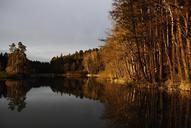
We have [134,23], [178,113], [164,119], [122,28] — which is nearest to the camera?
[164,119]

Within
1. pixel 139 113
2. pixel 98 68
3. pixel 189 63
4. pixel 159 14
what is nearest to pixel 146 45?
pixel 159 14

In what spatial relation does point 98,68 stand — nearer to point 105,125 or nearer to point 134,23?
point 134,23

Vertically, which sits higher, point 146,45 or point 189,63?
point 146,45

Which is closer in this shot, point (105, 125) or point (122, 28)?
point (105, 125)

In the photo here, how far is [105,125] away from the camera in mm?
14742

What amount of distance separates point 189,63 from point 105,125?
20672 millimetres

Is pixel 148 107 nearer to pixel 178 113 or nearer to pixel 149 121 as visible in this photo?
pixel 178 113

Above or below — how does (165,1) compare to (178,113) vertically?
above

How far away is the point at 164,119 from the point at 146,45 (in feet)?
103

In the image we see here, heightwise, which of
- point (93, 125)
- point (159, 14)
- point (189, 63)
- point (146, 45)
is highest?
point (159, 14)

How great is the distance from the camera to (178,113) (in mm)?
17750

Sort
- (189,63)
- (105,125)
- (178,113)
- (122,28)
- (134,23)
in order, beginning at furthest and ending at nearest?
(122,28), (134,23), (189,63), (178,113), (105,125)

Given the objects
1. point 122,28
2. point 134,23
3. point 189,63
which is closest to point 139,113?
point 189,63

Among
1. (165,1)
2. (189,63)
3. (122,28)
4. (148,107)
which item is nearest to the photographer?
(148,107)
